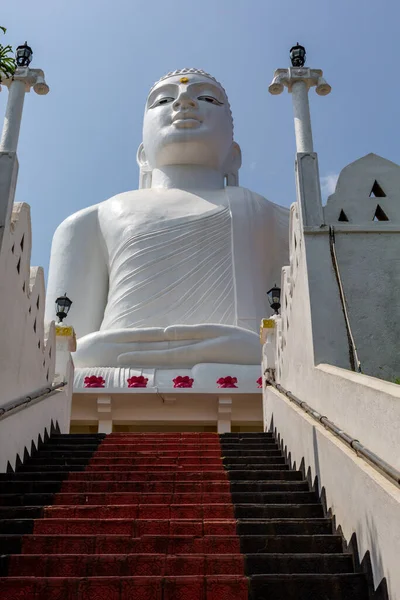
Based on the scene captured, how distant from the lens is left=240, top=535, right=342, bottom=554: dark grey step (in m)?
3.80

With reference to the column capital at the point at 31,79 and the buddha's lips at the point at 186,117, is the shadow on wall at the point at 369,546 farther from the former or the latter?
the buddha's lips at the point at 186,117

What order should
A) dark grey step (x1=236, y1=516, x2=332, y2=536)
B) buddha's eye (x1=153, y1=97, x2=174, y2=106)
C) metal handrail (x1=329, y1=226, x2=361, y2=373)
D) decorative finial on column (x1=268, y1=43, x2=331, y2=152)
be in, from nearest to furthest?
dark grey step (x1=236, y1=516, x2=332, y2=536)
metal handrail (x1=329, y1=226, x2=361, y2=373)
decorative finial on column (x1=268, y1=43, x2=331, y2=152)
buddha's eye (x1=153, y1=97, x2=174, y2=106)

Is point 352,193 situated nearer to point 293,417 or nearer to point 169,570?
point 293,417

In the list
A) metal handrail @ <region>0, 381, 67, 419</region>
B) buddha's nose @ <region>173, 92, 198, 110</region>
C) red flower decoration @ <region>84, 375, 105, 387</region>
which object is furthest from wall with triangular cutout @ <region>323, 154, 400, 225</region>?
buddha's nose @ <region>173, 92, 198, 110</region>

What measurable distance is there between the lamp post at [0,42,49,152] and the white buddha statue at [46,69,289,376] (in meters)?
5.33

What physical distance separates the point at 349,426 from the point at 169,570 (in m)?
1.49

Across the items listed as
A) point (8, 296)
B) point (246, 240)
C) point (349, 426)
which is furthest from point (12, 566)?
point (246, 240)

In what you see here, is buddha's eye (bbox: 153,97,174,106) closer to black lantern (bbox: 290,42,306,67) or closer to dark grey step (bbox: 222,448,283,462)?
black lantern (bbox: 290,42,306,67)

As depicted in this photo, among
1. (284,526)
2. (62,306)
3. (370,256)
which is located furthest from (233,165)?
(284,526)

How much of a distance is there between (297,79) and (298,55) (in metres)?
0.50

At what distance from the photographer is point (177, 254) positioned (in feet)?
45.1

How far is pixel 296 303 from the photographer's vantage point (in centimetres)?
661

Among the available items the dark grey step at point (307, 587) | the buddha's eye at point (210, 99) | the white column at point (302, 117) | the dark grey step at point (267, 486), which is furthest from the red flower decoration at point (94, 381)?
the buddha's eye at point (210, 99)

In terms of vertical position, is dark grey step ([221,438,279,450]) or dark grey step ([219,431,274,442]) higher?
dark grey step ([219,431,274,442])
